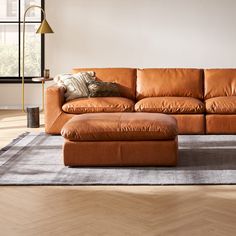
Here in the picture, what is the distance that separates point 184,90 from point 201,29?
2408mm

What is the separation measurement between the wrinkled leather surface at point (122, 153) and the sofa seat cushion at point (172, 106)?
1.81m

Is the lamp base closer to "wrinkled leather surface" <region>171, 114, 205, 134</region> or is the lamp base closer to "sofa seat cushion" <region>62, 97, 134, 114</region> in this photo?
"sofa seat cushion" <region>62, 97, 134, 114</region>

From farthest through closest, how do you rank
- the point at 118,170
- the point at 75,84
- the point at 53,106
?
the point at 75,84
the point at 53,106
the point at 118,170

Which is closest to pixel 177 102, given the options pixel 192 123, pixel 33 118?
pixel 192 123

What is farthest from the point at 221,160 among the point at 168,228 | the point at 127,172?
the point at 168,228

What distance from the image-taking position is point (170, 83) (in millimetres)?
7684

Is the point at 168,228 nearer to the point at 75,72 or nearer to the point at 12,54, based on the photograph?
the point at 75,72

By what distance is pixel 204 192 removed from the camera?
4.52 meters

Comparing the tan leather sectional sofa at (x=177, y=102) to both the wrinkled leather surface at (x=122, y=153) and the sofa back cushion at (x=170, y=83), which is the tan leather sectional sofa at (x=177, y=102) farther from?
the wrinkled leather surface at (x=122, y=153)

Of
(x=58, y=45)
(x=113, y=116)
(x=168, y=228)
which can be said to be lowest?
(x=168, y=228)

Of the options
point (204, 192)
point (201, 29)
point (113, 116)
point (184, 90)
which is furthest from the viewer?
point (201, 29)

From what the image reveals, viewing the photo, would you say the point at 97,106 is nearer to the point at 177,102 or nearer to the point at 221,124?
the point at 177,102

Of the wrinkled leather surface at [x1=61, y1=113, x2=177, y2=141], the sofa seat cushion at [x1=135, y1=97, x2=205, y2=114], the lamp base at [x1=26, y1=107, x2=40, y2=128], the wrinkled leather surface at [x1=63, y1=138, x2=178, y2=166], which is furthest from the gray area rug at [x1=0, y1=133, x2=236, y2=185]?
the lamp base at [x1=26, y1=107, x2=40, y2=128]

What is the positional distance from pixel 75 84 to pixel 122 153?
7.54 feet
